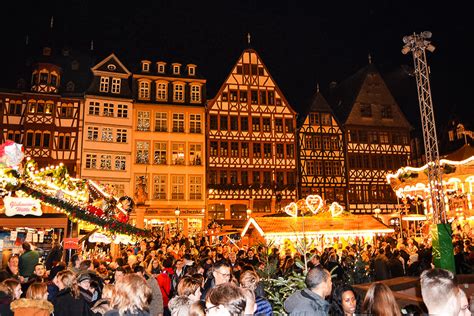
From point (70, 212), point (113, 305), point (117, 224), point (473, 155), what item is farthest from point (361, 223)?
point (113, 305)

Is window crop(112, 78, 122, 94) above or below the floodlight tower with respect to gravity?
above

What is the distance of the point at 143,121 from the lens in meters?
34.2

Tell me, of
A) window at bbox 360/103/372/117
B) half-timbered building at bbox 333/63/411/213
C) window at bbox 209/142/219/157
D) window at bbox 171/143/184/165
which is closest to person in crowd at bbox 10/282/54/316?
window at bbox 171/143/184/165

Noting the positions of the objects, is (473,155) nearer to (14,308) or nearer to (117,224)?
(117,224)

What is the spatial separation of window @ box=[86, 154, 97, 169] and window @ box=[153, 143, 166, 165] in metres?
4.38

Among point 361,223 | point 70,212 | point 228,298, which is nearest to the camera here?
point 228,298

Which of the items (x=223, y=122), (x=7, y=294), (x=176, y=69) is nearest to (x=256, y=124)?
(x=223, y=122)

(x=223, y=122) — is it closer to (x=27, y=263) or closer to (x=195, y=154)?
(x=195, y=154)

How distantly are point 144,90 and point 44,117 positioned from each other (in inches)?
306

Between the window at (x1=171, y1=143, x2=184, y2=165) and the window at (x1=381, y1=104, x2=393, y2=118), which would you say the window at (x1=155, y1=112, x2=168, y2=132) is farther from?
the window at (x1=381, y1=104, x2=393, y2=118)

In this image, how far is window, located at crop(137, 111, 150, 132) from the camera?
112 ft

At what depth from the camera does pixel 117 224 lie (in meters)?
14.6

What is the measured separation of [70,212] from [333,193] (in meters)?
27.5

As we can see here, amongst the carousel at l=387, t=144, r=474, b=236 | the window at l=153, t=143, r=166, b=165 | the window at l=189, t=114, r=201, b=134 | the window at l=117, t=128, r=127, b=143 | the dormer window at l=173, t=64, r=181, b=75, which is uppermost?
the dormer window at l=173, t=64, r=181, b=75
